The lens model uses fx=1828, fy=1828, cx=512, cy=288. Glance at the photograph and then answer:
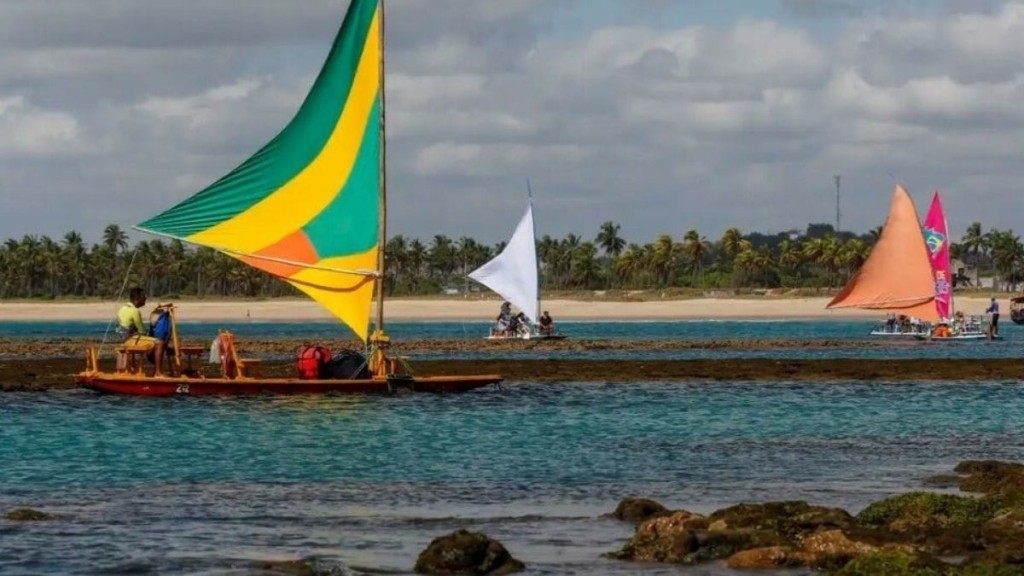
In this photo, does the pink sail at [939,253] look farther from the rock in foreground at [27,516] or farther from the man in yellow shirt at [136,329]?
the rock in foreground at [27,516]

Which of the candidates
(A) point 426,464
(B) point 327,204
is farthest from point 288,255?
(A) point 426,464

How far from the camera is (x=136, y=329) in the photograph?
123 ft

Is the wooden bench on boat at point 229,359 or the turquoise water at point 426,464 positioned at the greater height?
the wooden bench on boat at point 229,359

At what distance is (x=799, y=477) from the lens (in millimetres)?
26828

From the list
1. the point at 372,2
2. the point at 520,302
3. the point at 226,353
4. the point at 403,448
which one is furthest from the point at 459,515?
the point at 520,302

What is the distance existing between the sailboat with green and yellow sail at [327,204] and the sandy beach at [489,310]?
3996 inches

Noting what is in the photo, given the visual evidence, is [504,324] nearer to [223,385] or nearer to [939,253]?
[939,253]

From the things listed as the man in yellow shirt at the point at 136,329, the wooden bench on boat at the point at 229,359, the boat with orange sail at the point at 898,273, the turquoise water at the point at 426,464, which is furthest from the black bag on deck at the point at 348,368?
the boat with orange sail at the point at 898,273

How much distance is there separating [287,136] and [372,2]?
11.7 ft

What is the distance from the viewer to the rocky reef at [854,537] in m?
16.8

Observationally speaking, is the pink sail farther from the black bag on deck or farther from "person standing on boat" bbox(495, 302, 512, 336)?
the black bag on deck

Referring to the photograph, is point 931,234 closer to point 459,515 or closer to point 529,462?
point 529,462

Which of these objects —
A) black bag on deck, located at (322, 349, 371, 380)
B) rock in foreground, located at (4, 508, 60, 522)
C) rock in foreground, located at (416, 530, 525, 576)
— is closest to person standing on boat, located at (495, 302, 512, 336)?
black bag on deck, located at (322, 349, 371, 380)

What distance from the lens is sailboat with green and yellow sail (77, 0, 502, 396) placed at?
40.2 m
